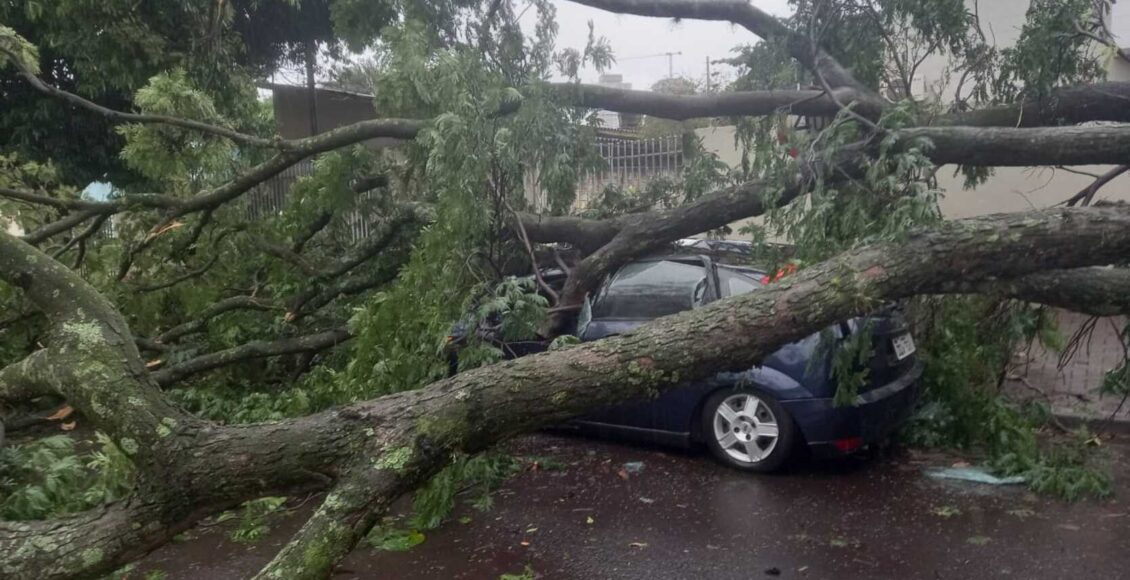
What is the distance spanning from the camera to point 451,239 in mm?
5203

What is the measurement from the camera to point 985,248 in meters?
3.95

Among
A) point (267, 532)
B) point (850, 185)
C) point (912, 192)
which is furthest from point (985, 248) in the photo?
point (267, 532)

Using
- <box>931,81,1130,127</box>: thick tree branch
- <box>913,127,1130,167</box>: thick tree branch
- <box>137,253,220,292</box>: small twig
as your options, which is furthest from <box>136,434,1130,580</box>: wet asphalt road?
<box>137,253,220,292</box>: small twig

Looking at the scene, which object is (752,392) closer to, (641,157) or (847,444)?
(847,444)

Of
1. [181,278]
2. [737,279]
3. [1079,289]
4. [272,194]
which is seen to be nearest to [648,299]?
[737,279]

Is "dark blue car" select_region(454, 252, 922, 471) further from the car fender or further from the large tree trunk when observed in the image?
the large tree trunk

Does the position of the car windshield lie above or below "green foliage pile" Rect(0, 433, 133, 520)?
above

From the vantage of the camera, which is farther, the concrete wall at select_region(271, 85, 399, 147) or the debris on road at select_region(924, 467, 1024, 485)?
the concrete wall at select_region(271, 85, 399, 147)

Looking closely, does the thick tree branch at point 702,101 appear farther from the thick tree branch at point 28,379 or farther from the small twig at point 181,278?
the small twig at point 181,278

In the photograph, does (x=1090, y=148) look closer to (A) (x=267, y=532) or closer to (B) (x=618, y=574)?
(B) (x=618, y=574)

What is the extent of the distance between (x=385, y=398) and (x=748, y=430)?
302 centimetres

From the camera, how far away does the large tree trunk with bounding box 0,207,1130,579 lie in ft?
10.2

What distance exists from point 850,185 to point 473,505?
2914mm

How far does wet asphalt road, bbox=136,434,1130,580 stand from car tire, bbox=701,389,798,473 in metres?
0.12
